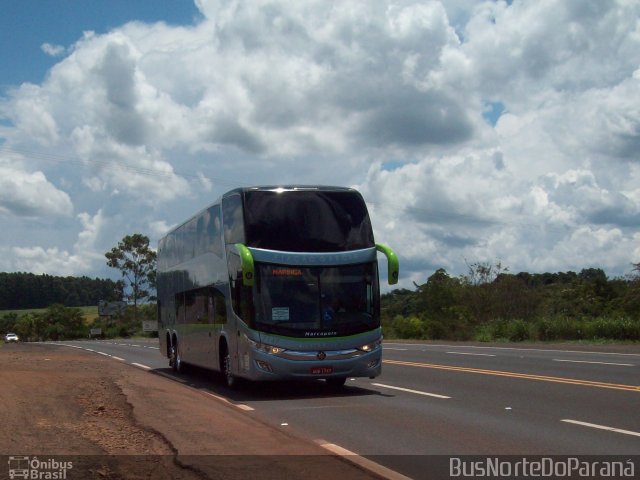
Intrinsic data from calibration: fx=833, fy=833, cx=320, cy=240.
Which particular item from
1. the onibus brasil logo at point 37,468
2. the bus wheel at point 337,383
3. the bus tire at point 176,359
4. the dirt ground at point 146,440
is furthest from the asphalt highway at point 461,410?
the onibus brasil logo at point 37,468

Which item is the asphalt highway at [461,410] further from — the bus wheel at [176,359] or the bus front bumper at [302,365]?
the bus wheel at [176,359]

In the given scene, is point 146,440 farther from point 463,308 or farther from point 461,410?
point 463,308

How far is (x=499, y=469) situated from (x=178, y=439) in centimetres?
416

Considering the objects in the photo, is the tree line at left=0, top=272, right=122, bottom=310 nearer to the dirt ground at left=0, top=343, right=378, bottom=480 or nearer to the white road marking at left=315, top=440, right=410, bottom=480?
the dirt ground at left=0, top=343, right=378, bottom=480

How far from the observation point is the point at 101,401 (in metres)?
14.9

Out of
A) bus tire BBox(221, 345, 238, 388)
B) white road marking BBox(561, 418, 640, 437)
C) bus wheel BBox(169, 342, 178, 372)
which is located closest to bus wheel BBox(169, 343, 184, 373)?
bus wheel BBox(169, 342, 178, 372)

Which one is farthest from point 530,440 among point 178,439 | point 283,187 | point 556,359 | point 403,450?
point 556,359

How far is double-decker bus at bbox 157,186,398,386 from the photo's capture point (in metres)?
15.4

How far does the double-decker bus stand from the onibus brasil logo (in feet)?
23.2

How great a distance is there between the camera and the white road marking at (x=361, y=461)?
8203 mm

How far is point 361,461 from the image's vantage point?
8961 millimetres

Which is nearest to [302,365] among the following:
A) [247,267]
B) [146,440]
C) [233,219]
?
[247,267]

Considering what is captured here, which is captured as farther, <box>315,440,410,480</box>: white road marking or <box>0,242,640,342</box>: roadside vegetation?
<box>0,242,640,342</box>: roadside vegetation

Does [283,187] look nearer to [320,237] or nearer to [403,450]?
[320,237]
